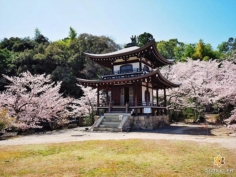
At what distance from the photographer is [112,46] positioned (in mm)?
43344

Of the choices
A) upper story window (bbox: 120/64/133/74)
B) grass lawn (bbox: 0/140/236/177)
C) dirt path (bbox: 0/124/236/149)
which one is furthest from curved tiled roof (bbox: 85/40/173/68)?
grass lawn (bbox: 0/140/236/177)

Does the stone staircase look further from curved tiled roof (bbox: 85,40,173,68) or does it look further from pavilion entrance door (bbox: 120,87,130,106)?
curved tiled roof (bbox: 85,40,173,68)

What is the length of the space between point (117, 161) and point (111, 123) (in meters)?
10.1

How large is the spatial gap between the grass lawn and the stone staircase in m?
6.68

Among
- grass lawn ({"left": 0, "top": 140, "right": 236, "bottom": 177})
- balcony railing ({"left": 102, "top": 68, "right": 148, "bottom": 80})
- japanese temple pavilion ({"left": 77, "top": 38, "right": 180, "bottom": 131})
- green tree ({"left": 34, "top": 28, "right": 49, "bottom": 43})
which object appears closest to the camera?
grass lawn ({"left": 0, "top": 140, "right": 236, "bottom": 177})

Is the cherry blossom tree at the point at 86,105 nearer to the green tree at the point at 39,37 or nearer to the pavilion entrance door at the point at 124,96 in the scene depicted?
the pavilion entrance door at the point at 124,96

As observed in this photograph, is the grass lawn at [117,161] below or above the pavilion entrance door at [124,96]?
below

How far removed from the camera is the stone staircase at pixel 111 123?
15261 millimetres

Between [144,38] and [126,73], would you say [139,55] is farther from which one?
[144,38]

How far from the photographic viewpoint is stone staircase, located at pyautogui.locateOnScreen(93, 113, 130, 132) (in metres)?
15.3

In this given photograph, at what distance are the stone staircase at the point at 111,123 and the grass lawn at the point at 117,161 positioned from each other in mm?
6679

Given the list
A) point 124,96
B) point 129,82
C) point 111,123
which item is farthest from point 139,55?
point 111,123

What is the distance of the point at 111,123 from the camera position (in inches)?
642

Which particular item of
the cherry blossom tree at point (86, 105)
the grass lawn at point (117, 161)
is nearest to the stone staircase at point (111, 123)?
the cherry blossom tree at point (86, 105)
